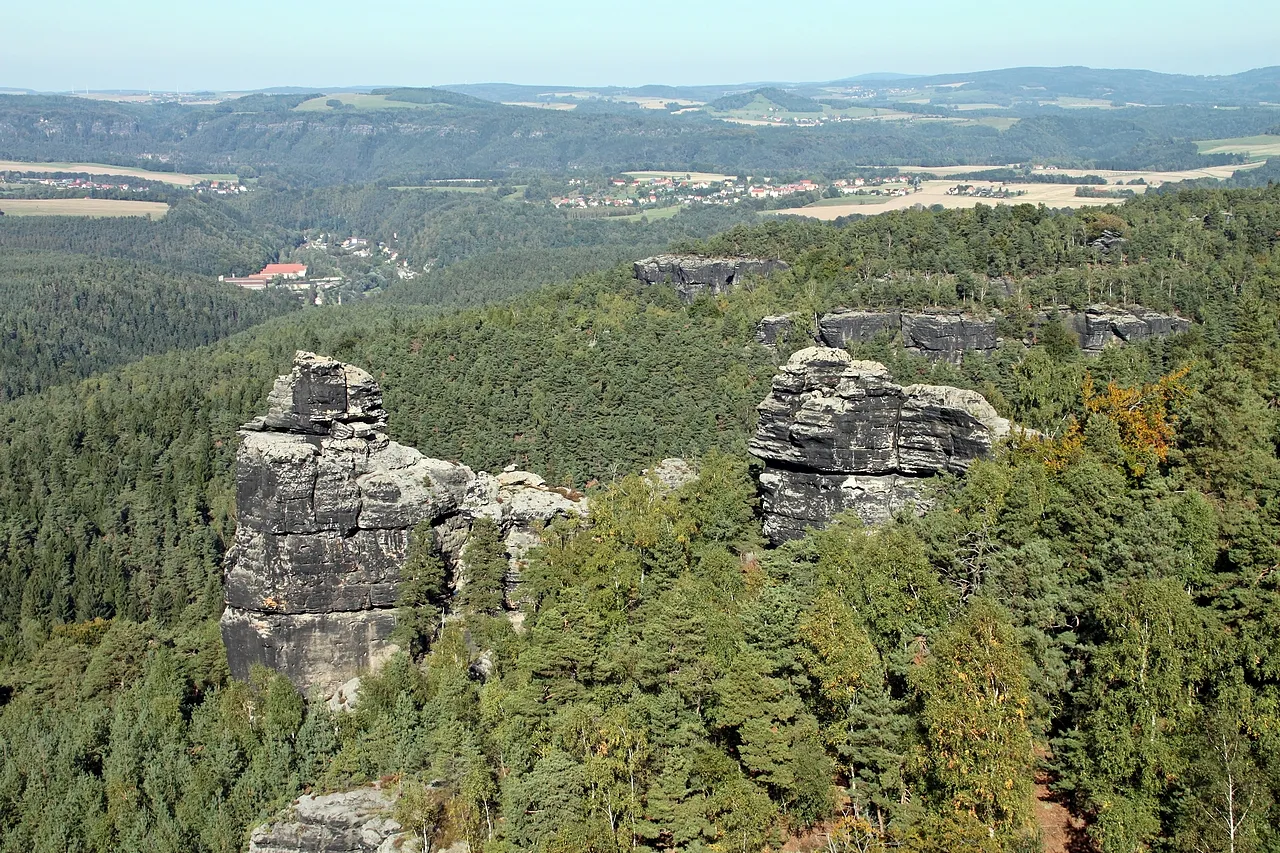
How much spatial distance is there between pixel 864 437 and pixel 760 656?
51.7 feet

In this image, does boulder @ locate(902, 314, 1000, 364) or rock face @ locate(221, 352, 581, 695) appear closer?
rock face @ locate(221, 352, 581, 695)

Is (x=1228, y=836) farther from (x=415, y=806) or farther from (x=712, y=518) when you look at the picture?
(x=712, y=518)

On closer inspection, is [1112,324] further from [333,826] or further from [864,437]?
[333,826]

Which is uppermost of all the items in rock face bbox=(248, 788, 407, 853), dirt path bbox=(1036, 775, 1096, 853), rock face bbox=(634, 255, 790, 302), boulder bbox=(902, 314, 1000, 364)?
rock face bbox=(634, 255, 790, 302)

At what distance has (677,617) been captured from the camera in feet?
112

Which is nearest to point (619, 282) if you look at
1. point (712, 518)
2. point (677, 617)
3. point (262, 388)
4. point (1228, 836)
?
point (262, 388)

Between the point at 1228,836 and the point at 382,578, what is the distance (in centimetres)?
3538

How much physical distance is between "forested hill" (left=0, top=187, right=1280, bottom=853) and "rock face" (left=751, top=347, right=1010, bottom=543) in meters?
1.96

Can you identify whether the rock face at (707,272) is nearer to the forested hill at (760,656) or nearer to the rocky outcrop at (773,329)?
the rocky outcrop at (773,329)

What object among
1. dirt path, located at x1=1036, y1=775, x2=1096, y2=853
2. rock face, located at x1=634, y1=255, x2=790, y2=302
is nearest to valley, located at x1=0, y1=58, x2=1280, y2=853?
dirt path, located at x1=1036, y1=775, x2=1096, y2=853

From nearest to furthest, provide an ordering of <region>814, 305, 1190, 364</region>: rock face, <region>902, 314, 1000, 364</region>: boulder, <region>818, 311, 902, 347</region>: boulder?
<region>814, 305, 1190, 364</region>: rock face → <region>902, 314, 1000, 364</region>: boulder → <region>818, 311, 902, 347</region>: boulder

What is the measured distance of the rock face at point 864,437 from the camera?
146 ft

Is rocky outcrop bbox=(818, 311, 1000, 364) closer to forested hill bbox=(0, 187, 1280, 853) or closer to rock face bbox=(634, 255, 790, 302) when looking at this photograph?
forested hill bbox=(0, 187, 1280, 853)

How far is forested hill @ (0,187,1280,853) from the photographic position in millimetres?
26609
